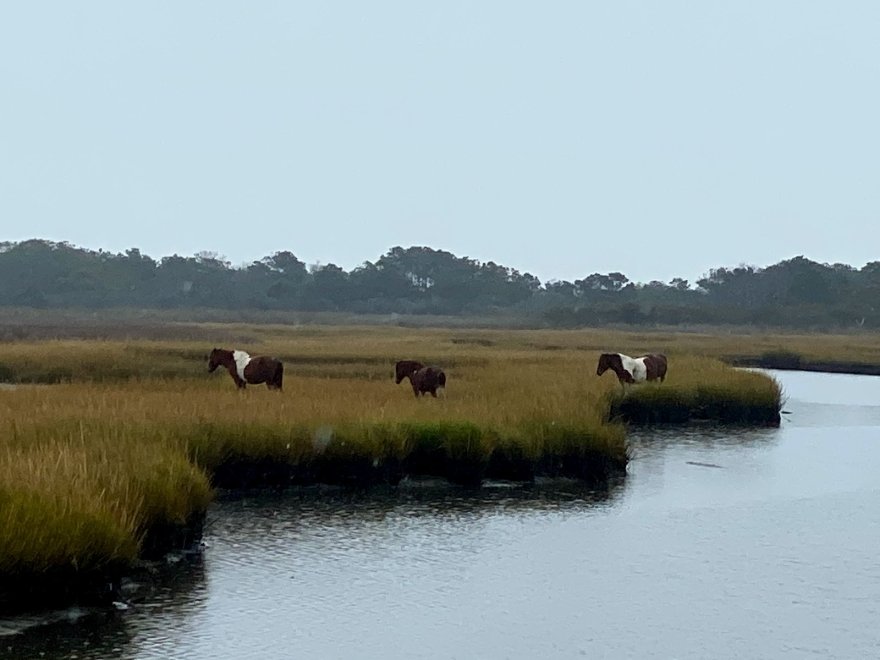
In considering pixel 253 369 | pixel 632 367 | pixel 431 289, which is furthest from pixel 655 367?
pixel 431 289

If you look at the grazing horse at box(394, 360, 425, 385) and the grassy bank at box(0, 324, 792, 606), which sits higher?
the grazing horse at box(394, 360, 425, 385)

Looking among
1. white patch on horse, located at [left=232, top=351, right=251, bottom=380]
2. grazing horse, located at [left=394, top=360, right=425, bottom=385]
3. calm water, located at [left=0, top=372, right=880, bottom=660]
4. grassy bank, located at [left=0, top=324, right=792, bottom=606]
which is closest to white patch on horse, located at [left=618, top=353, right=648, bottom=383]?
grassy bank, located at [left=0, top=324, right=792, bottom=606]

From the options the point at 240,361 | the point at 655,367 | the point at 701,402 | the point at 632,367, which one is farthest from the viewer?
the point at 655,367

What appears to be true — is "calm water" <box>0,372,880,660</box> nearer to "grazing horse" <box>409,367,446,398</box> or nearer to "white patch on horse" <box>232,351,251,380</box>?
"grazing horse" <box>409,367,446,398</box>

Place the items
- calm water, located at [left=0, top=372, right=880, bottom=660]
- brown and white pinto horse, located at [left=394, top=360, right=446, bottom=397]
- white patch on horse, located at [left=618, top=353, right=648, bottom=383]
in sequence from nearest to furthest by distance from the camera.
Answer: calm water, located at [left=0, top=372, right=880, bottom=660] → brown and white pinto horse, located at [left=394, top=360, right=446, bottom=397] → white patch on horse, located at [left=618, top=353, right=648, bottom=383]

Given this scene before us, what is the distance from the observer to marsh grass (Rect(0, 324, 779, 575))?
914cm

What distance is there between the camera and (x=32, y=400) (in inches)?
657

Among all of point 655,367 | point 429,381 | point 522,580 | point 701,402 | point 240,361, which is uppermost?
point 240,361

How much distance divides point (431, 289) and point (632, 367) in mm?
68266

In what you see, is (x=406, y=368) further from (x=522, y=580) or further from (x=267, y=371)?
(x=522, y=580)

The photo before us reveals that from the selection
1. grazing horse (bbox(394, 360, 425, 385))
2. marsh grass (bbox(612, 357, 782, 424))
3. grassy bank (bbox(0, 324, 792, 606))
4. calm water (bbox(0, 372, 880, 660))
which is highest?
grazing horse (bbox(394, 360, 425, 385))

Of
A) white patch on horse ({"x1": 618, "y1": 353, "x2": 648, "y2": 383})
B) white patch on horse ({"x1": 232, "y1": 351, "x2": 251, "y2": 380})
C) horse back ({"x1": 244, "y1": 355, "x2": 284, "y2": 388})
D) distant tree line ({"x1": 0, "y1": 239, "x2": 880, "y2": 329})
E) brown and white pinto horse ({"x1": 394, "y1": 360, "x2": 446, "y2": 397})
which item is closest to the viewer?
brown and white pinto horse ({"x1": 394, "y1": 360, "x2": 446, "y2": 397})

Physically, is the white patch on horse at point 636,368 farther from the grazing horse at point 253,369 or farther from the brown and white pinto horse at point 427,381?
the grazing horse at point 253,369

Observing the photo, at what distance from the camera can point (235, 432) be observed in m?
13.9
